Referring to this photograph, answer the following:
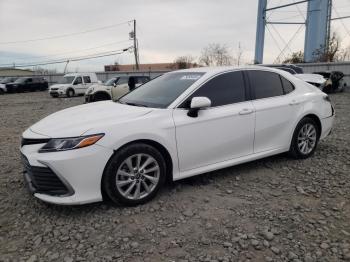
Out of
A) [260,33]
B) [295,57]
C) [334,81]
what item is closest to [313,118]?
[334,81]

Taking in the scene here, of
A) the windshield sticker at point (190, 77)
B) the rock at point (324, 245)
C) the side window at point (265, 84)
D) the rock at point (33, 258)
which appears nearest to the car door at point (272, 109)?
the side window at point (265, 84)

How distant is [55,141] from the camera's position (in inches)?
133

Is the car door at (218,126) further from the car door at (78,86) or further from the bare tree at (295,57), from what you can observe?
the bare tree at (295,57)

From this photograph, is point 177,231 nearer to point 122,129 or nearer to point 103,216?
point 103,216

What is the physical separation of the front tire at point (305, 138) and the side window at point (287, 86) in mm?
510

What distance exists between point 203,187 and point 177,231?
1.10 m

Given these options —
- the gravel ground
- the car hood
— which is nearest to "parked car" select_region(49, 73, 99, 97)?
the gravel ground

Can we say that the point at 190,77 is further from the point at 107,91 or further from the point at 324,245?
the point at 107,91

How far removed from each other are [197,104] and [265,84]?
145cm

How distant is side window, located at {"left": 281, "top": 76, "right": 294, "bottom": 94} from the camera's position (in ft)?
16.4

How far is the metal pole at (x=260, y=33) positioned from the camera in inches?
1170

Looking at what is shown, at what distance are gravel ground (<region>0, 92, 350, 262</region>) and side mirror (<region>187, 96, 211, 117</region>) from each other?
3.17 ft

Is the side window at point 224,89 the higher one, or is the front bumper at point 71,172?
the side window at point 224,89

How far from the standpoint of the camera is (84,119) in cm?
371
